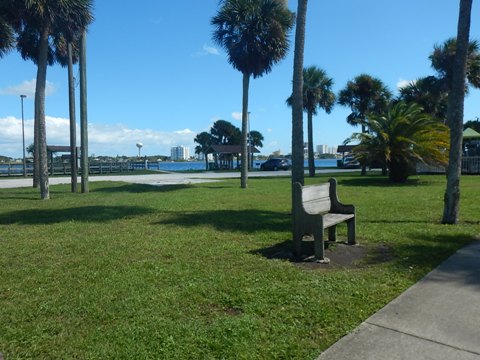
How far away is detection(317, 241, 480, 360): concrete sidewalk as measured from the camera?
10.1ft

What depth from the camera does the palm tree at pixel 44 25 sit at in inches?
553

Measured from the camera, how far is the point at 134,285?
455 cm

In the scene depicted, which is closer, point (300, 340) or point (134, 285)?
point (300, 340)

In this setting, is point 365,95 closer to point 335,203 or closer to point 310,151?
point 310,151

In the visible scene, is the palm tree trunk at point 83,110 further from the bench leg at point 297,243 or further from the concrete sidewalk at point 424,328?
the concrete sidewalk at point 424,328

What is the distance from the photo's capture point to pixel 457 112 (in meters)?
8.36

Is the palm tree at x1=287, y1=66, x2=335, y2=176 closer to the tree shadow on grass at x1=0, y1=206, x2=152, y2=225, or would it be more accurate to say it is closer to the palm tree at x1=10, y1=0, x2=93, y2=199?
the palm tree at x1=10, y1=0, x2=93, y2=199

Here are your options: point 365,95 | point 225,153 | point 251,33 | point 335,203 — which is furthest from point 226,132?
point 335,203

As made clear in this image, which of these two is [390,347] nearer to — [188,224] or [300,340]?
[300,340]

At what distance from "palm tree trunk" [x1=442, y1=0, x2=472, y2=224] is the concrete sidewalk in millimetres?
3911

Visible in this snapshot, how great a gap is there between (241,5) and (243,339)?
1760 centimetres

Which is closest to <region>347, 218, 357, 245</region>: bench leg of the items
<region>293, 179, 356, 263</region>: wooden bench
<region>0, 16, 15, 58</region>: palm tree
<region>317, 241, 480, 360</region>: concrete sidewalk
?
<region>293, 179, 356, 263</region>: wooden bench

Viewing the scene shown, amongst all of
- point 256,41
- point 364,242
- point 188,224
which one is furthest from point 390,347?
point 256,41

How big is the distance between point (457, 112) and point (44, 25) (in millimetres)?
13299
